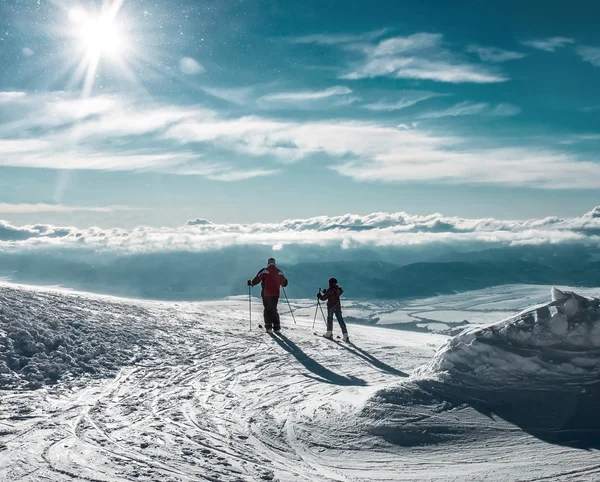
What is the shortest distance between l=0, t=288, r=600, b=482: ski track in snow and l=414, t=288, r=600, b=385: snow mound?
137 cm

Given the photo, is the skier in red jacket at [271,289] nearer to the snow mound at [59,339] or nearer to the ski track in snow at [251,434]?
the snow mound at [59,339]

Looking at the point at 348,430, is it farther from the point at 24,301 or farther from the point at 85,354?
the point at 24,301

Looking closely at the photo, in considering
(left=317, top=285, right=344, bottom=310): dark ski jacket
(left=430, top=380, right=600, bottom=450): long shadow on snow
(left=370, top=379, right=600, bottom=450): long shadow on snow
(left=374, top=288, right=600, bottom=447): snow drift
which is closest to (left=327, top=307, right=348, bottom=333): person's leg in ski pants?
(left=317, top=285, right=344, bottom=310): dark ski jacket

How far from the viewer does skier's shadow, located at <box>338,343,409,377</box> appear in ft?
40.6

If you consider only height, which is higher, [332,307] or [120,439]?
[332,307]

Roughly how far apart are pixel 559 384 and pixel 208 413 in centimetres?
613

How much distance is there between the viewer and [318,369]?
12.4 meters

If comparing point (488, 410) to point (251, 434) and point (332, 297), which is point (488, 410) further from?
point (332, 297)

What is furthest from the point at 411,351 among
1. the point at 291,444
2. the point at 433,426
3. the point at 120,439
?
the point at 120,439

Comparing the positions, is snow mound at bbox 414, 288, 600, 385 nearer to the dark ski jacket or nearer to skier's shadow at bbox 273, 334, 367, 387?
skier's shadow at bbox 273, 334, 367, 387

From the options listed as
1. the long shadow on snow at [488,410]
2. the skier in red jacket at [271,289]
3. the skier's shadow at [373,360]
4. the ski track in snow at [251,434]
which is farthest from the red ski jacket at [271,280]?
the long shadow on snow at [488,410]

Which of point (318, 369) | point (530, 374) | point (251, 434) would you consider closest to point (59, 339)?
point (318, 369)

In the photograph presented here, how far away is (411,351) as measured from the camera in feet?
50.1

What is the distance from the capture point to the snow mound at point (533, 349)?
29.3 feet
